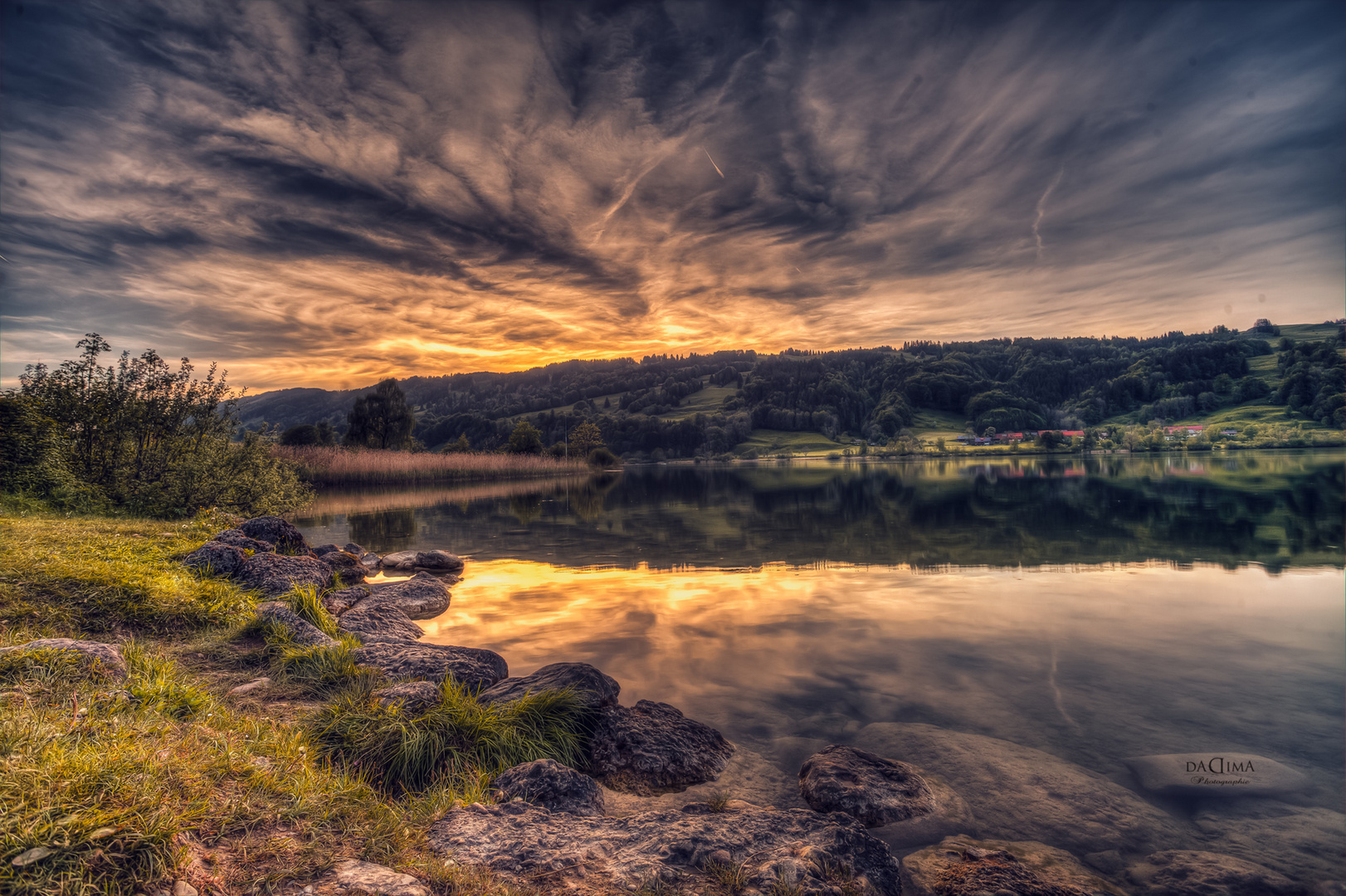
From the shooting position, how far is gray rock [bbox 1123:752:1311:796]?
5.67 meters

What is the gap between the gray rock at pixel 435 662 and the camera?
7.50 metres

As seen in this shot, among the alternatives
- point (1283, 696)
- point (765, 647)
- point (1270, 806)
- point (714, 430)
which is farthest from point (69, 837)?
point (714, 430)

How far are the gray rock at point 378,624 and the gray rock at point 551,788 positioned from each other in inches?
190

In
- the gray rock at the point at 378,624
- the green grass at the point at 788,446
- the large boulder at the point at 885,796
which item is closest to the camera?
the large boulder at the point at 885,796

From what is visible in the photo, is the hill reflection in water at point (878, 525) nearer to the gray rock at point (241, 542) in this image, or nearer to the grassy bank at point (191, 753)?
the gray rock at point (241, 542)

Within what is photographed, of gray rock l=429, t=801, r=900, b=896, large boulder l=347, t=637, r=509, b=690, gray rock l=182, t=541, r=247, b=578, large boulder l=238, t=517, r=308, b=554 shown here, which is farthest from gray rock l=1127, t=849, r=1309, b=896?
large boulder l=238, t=517, r=308, b=554

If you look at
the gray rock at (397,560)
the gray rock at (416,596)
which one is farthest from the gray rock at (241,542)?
the gray rock at (397,560)

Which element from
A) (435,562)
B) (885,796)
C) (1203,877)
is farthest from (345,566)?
(1203,877)

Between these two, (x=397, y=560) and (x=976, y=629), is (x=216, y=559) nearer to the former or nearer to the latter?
(x=397, y=560)

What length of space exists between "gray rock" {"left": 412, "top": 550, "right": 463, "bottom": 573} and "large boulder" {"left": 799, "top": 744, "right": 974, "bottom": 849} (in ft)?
40.5

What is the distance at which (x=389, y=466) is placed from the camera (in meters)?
46.8

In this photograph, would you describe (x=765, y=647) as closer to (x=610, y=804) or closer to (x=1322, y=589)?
(x=610, y=804)

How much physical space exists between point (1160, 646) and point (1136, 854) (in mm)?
6365

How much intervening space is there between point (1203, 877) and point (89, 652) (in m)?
9.62
